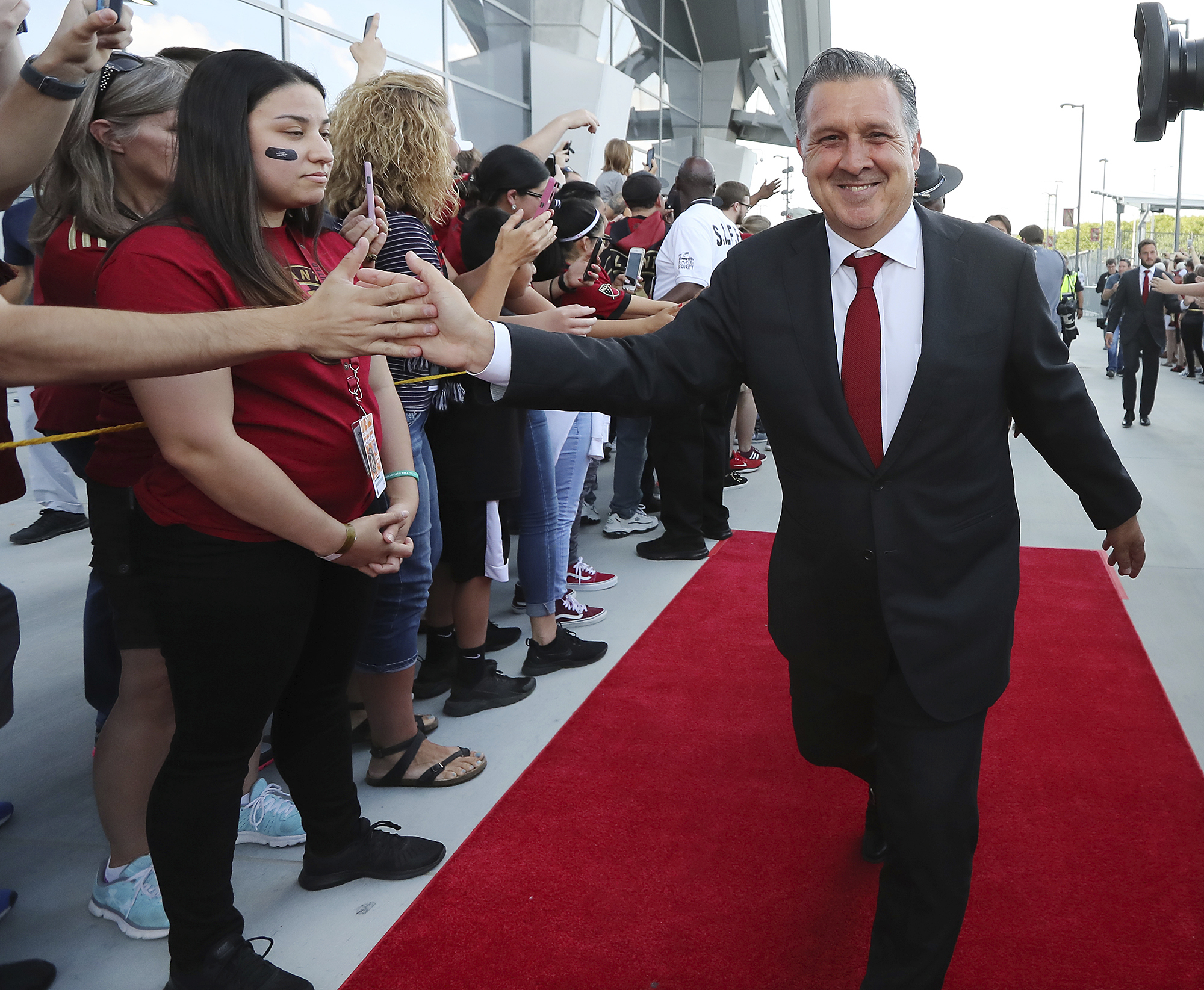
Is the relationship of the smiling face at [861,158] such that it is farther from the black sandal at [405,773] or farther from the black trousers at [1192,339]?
the black trousers at [1192,339]

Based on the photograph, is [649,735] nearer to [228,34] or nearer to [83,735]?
[83,735]

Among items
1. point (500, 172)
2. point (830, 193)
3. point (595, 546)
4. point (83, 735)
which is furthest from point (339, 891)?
point (595, 546)

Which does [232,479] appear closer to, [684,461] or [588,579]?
[588,579]

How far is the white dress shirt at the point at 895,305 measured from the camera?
1.91 m

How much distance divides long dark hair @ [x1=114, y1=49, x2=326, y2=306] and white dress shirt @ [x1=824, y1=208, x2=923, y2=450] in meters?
1.06

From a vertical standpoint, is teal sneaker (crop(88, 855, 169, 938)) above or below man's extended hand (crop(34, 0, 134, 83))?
below

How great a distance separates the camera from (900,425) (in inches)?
72.7

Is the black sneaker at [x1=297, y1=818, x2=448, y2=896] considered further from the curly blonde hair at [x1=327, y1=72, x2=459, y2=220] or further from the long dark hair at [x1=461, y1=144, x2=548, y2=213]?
the long dark hair at [x1=461, y1=144, x2=548, y2=213]

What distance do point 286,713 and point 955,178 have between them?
5304mm

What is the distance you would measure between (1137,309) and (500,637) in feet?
32.4

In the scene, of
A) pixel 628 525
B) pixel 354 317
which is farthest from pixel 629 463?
pixel 354 317

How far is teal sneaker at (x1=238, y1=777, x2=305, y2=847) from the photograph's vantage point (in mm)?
2621

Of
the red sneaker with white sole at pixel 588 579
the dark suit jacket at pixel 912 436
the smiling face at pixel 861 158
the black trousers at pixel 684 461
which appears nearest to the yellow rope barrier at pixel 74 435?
the dark suit jacket at pixel 912 436

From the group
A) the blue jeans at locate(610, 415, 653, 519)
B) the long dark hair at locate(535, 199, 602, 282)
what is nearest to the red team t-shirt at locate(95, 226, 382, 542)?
the long dark hair at locate(535, 199, 602, 282)
